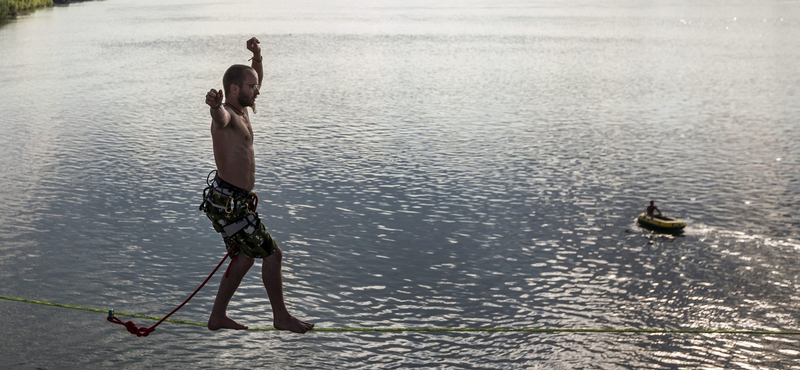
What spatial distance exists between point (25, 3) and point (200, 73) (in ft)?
254

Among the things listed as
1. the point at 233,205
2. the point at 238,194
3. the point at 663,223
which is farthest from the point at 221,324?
the point at 663,223

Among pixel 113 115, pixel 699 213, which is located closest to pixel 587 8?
pixel 113 115

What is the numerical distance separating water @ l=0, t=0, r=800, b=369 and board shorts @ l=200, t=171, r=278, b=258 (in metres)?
6.25

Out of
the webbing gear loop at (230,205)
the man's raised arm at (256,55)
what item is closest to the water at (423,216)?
the webbing gear loop at (230,205)

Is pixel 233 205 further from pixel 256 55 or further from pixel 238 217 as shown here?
pixel 256 55

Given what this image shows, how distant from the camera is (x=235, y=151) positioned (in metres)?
11.0

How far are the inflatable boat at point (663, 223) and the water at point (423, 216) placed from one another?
0.37 meters

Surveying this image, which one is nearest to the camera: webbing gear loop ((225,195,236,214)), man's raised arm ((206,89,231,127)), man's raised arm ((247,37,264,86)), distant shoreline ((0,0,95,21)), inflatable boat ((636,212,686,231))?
man's raised arm ((206,89,231,127))

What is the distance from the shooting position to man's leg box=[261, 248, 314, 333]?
38.3 feet

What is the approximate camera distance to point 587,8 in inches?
6865

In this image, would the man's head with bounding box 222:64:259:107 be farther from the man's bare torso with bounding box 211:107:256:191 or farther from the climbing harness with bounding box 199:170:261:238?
the climbing harness with bounding box 199:170:261:238

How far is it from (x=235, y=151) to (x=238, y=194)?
601mm

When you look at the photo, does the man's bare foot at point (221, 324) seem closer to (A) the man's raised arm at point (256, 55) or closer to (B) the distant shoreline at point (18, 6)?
(A) the man's raised arm at point (256, 55)

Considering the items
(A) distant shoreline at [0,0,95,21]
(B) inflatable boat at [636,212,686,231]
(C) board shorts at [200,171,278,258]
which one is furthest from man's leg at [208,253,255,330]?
(A) distant shoreline at [0,0,95,21]
